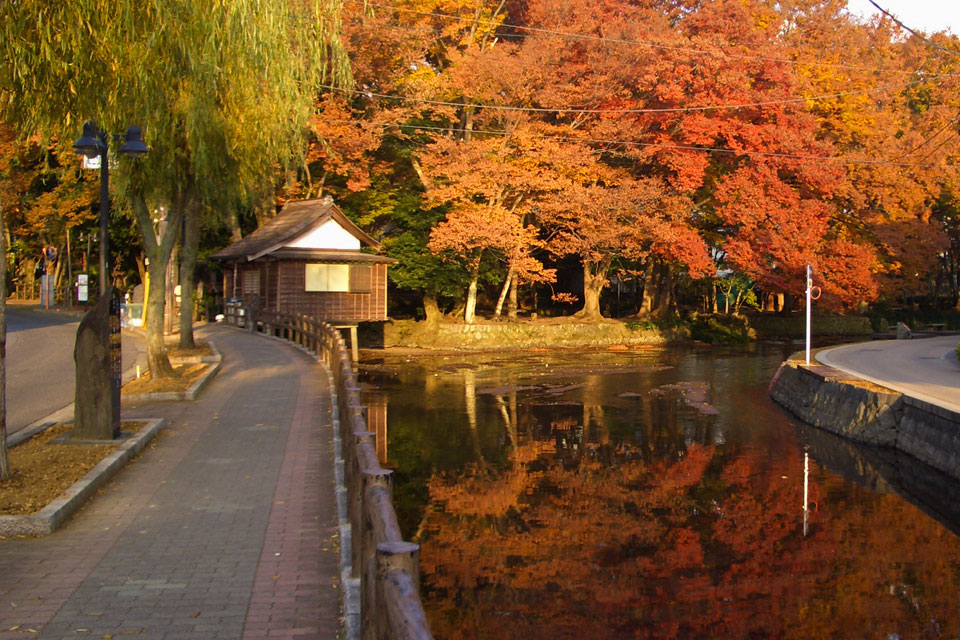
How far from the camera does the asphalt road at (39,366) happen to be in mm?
14791

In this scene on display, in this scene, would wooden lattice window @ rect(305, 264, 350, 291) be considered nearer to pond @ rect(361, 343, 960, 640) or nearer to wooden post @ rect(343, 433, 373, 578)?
pond @ rect(361, 343, 960, 640)

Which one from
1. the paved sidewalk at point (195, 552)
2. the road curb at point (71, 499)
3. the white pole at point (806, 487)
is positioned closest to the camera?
the paved sidewalk at point (195, 552)

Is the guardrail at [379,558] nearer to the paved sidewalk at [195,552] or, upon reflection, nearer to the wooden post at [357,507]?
the wooden post at [357,507]

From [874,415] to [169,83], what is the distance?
43.9 ft

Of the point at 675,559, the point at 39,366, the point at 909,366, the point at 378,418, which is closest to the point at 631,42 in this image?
the point at 909,366

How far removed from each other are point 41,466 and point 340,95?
27845 millimetres

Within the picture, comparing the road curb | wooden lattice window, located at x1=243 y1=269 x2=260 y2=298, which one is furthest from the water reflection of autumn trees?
wooden lattice window, located at x1=243 y1=269 x2=260 y2=298

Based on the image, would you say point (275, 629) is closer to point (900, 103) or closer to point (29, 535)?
point (29, 535)

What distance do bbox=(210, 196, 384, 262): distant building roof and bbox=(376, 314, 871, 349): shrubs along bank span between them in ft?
15.4

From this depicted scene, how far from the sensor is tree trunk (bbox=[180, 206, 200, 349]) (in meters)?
23.5

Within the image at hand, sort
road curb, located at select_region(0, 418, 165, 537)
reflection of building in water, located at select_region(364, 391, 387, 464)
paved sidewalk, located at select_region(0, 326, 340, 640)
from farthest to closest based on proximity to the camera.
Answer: reflection of building in water, located at select_region(364, 391, 387, 464), road curb, located at select_region(0, 418, 165, 537), paved sidewalk, located at select_region(0, 326, 340, 640)

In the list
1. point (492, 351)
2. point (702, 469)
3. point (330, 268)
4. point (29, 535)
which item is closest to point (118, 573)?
point (29, 535)

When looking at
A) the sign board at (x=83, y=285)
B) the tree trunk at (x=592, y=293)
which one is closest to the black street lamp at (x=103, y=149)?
the sign board at (x=83, y=285)

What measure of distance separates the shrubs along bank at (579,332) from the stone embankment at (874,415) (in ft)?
58.9
